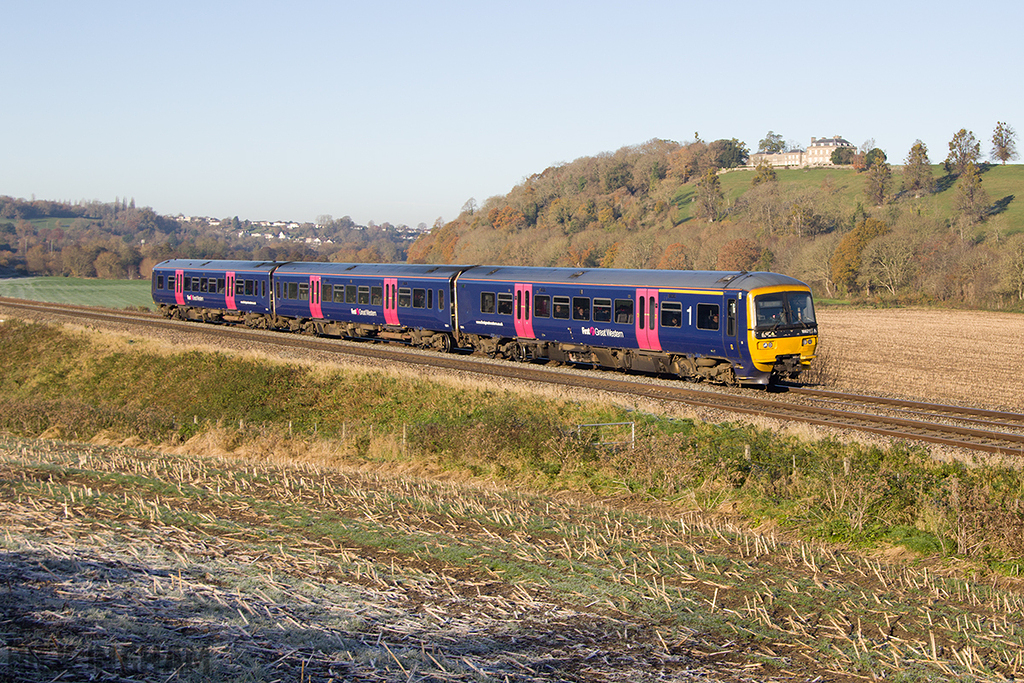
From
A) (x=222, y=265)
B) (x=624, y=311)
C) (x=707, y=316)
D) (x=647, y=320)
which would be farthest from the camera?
(x=222, y=265)

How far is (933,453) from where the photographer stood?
15.8 metres

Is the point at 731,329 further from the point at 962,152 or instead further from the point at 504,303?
the point at 962,152

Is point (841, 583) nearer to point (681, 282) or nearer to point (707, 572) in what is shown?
point (707, 572)

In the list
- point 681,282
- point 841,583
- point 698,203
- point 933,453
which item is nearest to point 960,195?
point 698,203

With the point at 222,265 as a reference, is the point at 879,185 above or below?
above

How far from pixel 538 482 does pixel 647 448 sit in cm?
205

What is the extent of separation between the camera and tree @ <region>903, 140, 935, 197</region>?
130m

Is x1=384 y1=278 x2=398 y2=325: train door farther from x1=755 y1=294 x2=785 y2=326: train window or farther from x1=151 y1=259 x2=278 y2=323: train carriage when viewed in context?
x1=755 y1=294 x2=785 y2=326: train window

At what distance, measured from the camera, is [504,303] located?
30.2 m

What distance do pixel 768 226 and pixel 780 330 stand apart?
3605 inches

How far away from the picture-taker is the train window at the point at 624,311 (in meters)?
25.8

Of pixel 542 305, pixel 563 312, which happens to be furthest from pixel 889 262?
pixel 563 312

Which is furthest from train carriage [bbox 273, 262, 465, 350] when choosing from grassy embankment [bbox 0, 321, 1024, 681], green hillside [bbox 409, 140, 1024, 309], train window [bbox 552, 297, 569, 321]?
green hillside [bbox 409, 140, 1024, 309]

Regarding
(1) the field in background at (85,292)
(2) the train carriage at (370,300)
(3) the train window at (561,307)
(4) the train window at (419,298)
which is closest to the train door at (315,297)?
(2) the train carriage at (370,300)
